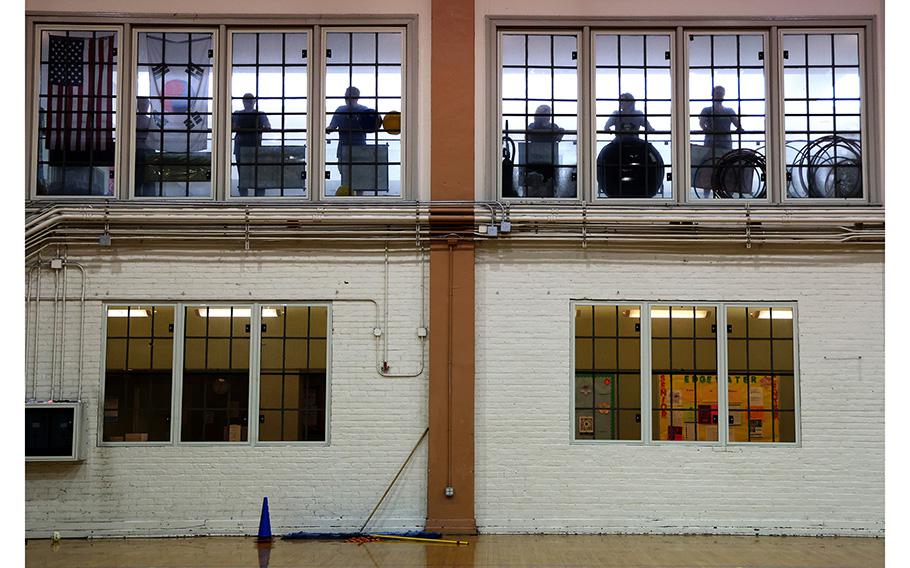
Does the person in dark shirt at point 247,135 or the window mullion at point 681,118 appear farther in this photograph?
the person in dark shirt at point 247,135

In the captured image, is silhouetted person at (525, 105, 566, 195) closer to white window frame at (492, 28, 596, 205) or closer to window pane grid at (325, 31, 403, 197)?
white window frame at (492, 28, 596, 205)

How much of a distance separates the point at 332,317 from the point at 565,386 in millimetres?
2826

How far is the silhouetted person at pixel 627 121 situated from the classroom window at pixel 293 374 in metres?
4.11

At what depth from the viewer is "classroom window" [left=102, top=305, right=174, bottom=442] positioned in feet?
33.6

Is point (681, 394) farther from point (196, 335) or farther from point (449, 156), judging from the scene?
point (196, 335)

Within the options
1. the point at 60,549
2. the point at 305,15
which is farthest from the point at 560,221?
the point at 60,549

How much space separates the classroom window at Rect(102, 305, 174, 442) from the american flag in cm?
215

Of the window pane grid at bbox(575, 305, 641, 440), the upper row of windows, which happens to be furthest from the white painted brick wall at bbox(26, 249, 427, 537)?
the window pane grid at bbox(575, 305, 641, 440)

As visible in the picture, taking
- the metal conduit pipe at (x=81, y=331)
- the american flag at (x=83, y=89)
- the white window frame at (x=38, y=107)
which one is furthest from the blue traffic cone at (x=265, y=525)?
the american flag at (x=83, y=89)

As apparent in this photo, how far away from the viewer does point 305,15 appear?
34.9 ft

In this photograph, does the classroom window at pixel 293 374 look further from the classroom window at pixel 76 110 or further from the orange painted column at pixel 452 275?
the classroom window at pixel 76 110

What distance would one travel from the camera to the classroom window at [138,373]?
33.6 ft
